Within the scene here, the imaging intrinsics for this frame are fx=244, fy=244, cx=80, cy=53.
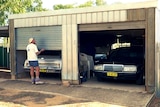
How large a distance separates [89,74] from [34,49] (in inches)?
109

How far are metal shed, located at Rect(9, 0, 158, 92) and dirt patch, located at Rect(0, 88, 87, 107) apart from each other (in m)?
1.80

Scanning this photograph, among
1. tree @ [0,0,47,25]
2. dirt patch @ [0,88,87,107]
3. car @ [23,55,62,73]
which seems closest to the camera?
dirt patch @ [0,88,87,107]

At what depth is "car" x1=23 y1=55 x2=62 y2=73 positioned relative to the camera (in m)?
9.83

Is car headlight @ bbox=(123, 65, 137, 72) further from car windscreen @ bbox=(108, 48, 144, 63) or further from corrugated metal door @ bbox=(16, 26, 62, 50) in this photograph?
corrugated metal door @ bbox=(16, 26, 62, 50)

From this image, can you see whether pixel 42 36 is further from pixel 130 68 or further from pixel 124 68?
pixel 130 68

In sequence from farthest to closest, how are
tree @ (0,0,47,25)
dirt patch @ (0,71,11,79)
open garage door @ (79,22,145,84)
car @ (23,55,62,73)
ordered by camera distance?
tree @ (0,0,47,25) < dirt patch @ (0,71,11,79) < open garage door @ (79,22,145,84) < car @ (23,55,62,73)

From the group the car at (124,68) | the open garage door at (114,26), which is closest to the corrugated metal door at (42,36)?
the open garage door at (114,26)

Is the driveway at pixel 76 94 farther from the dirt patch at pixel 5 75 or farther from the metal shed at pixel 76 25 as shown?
the dirt patch at pixel 5 75

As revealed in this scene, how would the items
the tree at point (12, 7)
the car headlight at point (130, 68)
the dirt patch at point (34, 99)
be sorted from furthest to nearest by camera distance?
the tree at point (12, 7)
the car headlight at point (130, 68)
the dirt patch at point (34, 99)

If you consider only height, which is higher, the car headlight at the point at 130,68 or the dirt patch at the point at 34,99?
the car headlight at the point at 130,68

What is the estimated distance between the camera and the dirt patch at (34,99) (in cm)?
697

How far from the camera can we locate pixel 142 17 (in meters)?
7.99

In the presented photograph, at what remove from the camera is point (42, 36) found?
10.1 metres

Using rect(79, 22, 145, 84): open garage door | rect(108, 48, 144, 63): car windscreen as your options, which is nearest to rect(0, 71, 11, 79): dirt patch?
rect(79, 22, 145, 84): open garage door
